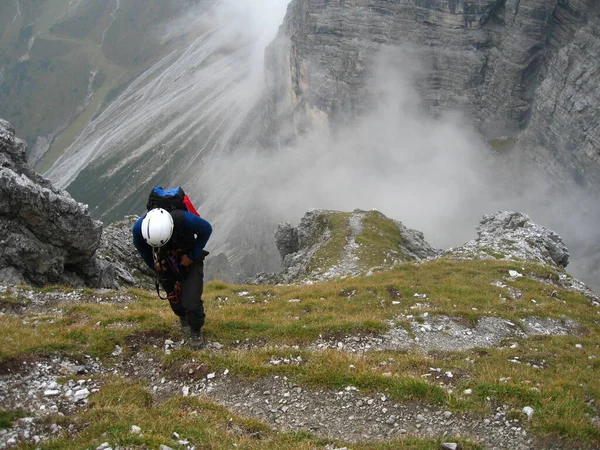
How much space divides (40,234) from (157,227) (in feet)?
68.9

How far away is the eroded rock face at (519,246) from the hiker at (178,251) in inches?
1022

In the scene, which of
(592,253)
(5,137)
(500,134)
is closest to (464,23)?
(500,134)

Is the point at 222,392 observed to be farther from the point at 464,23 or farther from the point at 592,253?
the point at 464,23

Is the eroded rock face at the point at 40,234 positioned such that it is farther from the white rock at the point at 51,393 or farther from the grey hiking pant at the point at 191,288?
the white rock at the point at 51,393

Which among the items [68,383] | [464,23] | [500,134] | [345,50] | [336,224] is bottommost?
[68,383]

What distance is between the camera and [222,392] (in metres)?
11.3

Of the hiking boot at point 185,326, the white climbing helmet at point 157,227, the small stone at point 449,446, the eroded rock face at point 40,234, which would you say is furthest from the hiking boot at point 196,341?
the eroded rock face at point 40,234

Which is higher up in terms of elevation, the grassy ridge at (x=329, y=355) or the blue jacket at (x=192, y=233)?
the blue jacket at (x=192, y=233)

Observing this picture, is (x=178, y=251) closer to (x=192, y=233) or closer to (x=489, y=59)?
(x=192, y=233)

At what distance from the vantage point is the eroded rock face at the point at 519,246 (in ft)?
117

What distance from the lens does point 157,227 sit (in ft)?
36.7

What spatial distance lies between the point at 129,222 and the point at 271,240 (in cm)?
14652

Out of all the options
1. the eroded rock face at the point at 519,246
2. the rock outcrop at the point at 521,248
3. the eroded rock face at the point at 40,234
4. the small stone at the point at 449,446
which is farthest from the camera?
the eroded rock face at the point at 519,246

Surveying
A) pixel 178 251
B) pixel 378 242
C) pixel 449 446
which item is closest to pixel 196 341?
pixel 178 251
